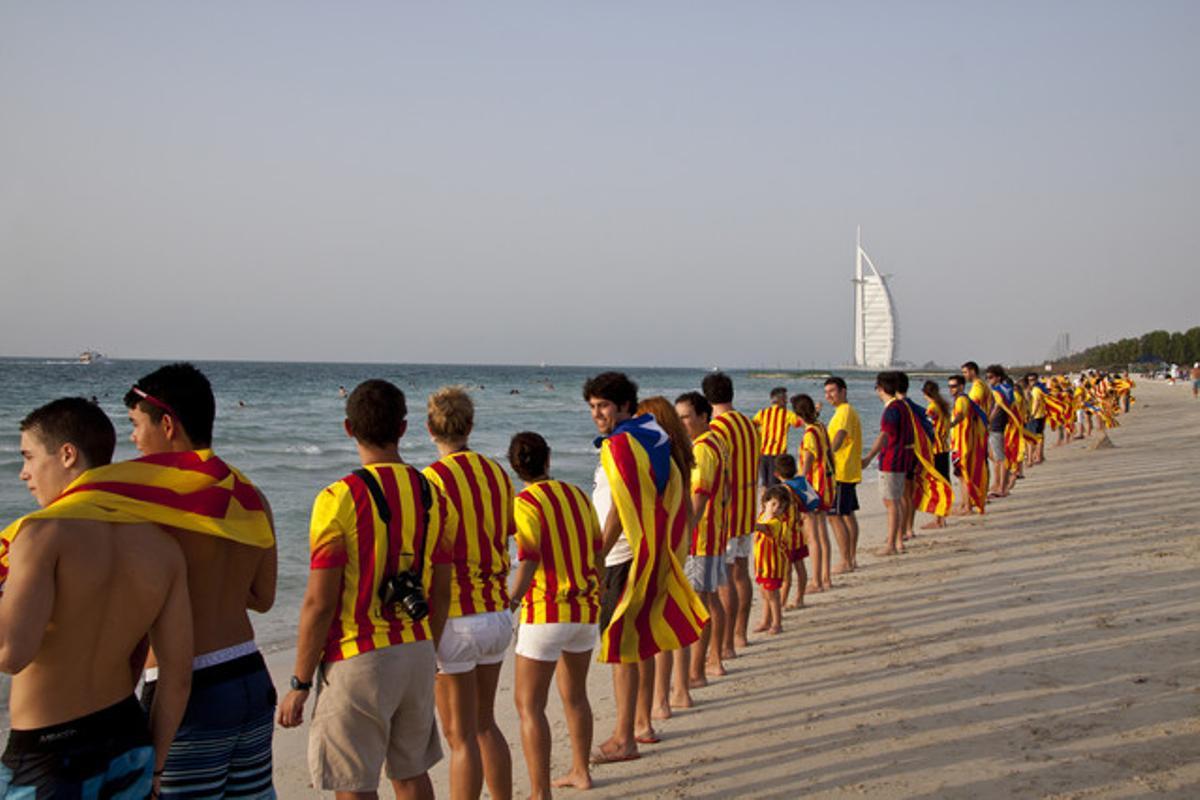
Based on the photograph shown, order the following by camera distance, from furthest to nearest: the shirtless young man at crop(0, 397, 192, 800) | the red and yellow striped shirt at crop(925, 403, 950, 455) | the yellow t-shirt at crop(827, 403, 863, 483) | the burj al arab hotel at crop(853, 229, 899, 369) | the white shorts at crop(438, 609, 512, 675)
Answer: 1. the burj al arab hotel at crop(853, 229, 899, 369)
2. the red and yellow striped shirt at crop(925, 403, 950, 455)
3. the yellow t-shirt at crop(827, 403, 863, 483)
4. the white shorts at crop(438, 609, 512, 675)
5. the shirtless young man at crop(0, 397, 192, 800)

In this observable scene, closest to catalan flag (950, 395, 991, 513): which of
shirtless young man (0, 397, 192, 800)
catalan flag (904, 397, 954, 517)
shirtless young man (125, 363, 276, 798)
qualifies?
catalan flag (904, 397, 954, 517)

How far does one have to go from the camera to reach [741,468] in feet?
22.2

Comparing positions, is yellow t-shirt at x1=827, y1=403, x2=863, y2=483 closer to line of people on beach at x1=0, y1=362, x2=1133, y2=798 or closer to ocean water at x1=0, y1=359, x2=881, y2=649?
line of people on beach at x1=0, y1=362, x2=1133, y2=798

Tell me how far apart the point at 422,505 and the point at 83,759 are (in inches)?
49.3

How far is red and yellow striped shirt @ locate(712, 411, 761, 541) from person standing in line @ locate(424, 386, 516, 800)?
2.72 metres

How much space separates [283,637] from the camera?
27.1ft

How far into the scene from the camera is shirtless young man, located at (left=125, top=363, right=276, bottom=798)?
288 centimetres

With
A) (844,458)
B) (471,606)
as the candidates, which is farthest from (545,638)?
(844,458)

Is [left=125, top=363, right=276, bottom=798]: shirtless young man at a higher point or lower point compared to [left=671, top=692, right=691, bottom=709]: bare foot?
higher

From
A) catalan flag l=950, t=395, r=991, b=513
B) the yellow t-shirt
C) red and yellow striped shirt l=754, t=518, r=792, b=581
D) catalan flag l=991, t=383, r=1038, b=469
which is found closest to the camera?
red and yellow striped shirt l=754, t=518, r=792, b=581

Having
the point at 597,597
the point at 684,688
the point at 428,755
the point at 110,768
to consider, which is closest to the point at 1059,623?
the point at 684,688

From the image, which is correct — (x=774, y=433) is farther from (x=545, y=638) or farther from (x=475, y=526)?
(x=475, y=526)

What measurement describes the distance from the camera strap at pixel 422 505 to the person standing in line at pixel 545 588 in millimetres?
957

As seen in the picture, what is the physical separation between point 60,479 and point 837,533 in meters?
8.33
